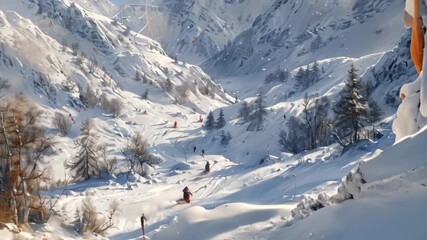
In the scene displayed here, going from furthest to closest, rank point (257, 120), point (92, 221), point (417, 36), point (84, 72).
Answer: point (84, 72), point (257, 120), point (92, 221), point (417, 36)

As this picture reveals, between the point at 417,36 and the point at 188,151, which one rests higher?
the point at 188,151

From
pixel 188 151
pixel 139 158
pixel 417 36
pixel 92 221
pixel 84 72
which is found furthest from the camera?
pixel 84 72

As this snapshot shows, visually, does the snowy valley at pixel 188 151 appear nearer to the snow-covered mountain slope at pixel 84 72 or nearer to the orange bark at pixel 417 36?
the snow-covered mountain slope at pixel 84 72

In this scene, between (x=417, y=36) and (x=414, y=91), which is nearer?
(x=414, y=91)

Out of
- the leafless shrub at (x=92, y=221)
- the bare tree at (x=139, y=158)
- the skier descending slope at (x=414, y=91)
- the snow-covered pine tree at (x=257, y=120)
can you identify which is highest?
the snow-covered pine tree at (x=257, y=120)

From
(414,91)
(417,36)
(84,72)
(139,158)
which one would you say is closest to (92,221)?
(414,91)

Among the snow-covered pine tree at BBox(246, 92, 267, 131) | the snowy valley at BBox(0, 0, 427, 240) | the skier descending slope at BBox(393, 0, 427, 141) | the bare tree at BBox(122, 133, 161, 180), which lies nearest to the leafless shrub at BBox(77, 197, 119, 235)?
the snowy valley at BBox(0, 0, 427, 240)

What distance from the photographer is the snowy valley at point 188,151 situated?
9047 mm

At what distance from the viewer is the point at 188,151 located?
253 feet

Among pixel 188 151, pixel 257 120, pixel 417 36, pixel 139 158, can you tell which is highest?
pixel 257 120

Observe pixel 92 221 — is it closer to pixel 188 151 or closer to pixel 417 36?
pixel 417 36

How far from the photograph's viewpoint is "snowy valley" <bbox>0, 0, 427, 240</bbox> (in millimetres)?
9047

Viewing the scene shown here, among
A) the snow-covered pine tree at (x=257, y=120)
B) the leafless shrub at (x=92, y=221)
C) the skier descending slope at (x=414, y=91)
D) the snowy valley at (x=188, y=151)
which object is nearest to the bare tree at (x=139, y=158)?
the snowy valley at (x=188, y=151)

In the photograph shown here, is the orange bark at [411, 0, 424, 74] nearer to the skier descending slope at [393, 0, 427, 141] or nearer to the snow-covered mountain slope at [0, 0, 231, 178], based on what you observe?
the skier descending slope at [393, 0, 427, 141]
